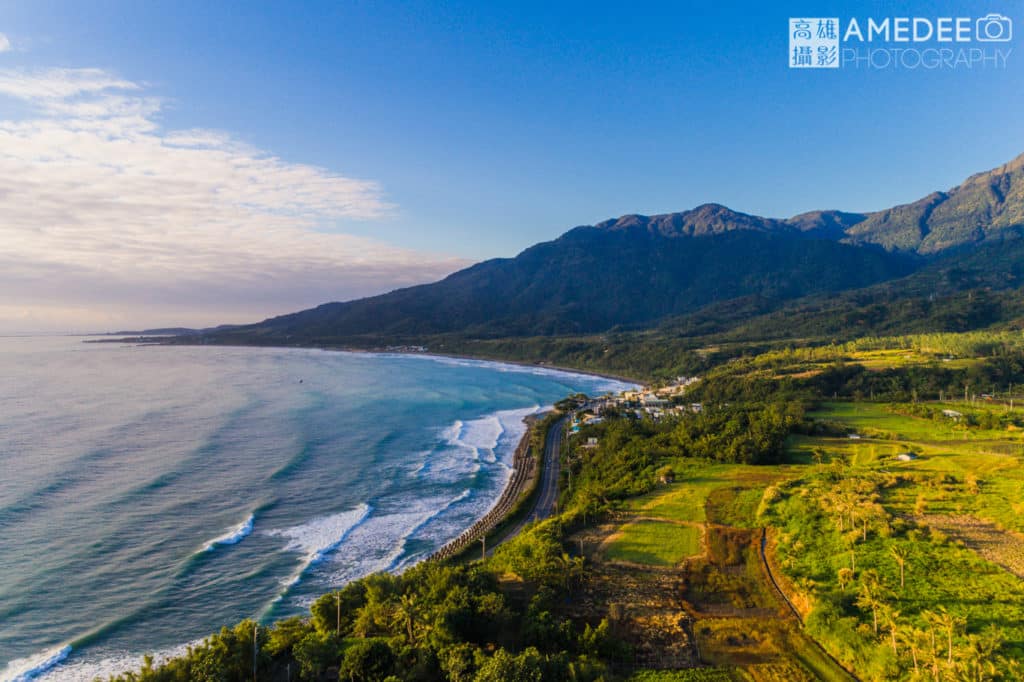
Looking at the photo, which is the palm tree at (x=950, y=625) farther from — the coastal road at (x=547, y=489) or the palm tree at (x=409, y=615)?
the coastal road at (x=547, y=489)

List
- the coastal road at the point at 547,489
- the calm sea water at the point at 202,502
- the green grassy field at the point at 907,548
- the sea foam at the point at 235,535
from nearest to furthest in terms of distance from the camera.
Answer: the green grassy field at the point at 907,548
the calm sea water at the point at 202,502
the sea foam at the point at 235,535
the coastal road at the point at 547,489

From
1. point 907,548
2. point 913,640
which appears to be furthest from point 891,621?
point 907,548

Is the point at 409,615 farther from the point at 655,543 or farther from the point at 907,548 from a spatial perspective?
the point at 907,548

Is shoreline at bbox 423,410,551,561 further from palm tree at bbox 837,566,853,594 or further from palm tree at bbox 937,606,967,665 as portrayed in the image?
palm tree at bbox 937,606,967,665

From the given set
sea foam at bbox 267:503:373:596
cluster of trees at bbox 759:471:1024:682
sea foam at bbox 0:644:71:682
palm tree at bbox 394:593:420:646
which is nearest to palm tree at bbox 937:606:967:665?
cluster of trees at bbox 759:471:1024:682

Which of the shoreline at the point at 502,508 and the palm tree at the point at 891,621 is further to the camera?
the shoreline at the point at 502,508

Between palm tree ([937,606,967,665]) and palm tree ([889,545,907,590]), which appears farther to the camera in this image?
palm tree ([889,545,907,590])

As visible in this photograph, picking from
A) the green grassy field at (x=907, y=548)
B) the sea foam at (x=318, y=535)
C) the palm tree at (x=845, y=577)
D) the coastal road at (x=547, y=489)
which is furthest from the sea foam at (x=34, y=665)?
the palm tree at (x=845, y=577)

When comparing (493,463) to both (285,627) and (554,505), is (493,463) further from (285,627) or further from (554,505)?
(285,627)
